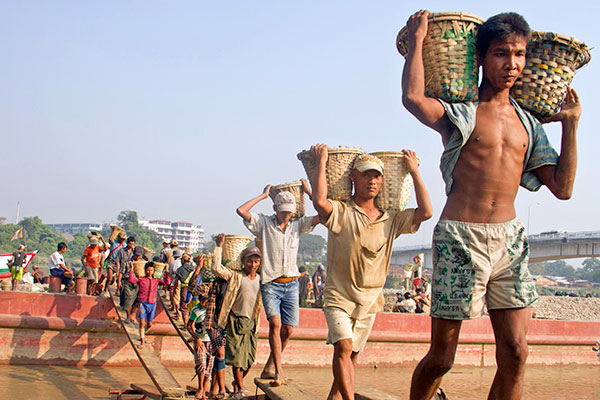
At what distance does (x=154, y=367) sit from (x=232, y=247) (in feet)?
5.87

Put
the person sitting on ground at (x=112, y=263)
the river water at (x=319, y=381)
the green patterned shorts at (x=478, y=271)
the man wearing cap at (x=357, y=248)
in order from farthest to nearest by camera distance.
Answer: the person sitting on ground at (x=112, y=263) < the river water at (x=319, y=381) < the man wearing cap at (x=357, y=248) < the green patterned shorts at (x=478, y=271)

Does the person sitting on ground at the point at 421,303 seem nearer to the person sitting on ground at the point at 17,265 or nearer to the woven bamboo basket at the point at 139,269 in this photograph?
the woven bamboo basket at the point at 139,269

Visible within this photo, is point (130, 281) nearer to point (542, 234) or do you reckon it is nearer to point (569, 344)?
point (569, 344)

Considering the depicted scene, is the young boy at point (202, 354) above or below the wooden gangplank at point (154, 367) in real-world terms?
above

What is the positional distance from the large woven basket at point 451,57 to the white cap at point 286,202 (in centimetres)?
318

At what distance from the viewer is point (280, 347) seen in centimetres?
607

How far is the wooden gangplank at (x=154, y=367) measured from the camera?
657cm

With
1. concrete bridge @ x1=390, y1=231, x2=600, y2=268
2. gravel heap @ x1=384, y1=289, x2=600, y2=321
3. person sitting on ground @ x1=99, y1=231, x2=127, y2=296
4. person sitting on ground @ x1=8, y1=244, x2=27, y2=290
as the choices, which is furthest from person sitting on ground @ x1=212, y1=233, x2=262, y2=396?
concrete bridge @ x1=390, y1=231, x2=600, y2=268

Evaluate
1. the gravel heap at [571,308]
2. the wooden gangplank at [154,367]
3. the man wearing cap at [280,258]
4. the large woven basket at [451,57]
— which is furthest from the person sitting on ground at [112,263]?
the gravel heap at [571,308]

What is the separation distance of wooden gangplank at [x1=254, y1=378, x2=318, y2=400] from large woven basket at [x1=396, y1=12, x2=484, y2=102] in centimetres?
263

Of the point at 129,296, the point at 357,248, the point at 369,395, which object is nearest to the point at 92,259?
the point at 129,296

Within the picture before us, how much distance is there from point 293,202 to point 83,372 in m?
Answer: 5.38

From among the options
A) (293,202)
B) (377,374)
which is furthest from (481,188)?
(377,374)

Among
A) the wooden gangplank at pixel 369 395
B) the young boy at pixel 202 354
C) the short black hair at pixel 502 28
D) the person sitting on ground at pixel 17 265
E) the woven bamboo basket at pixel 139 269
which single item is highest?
the short black hair at pixel 502 28
